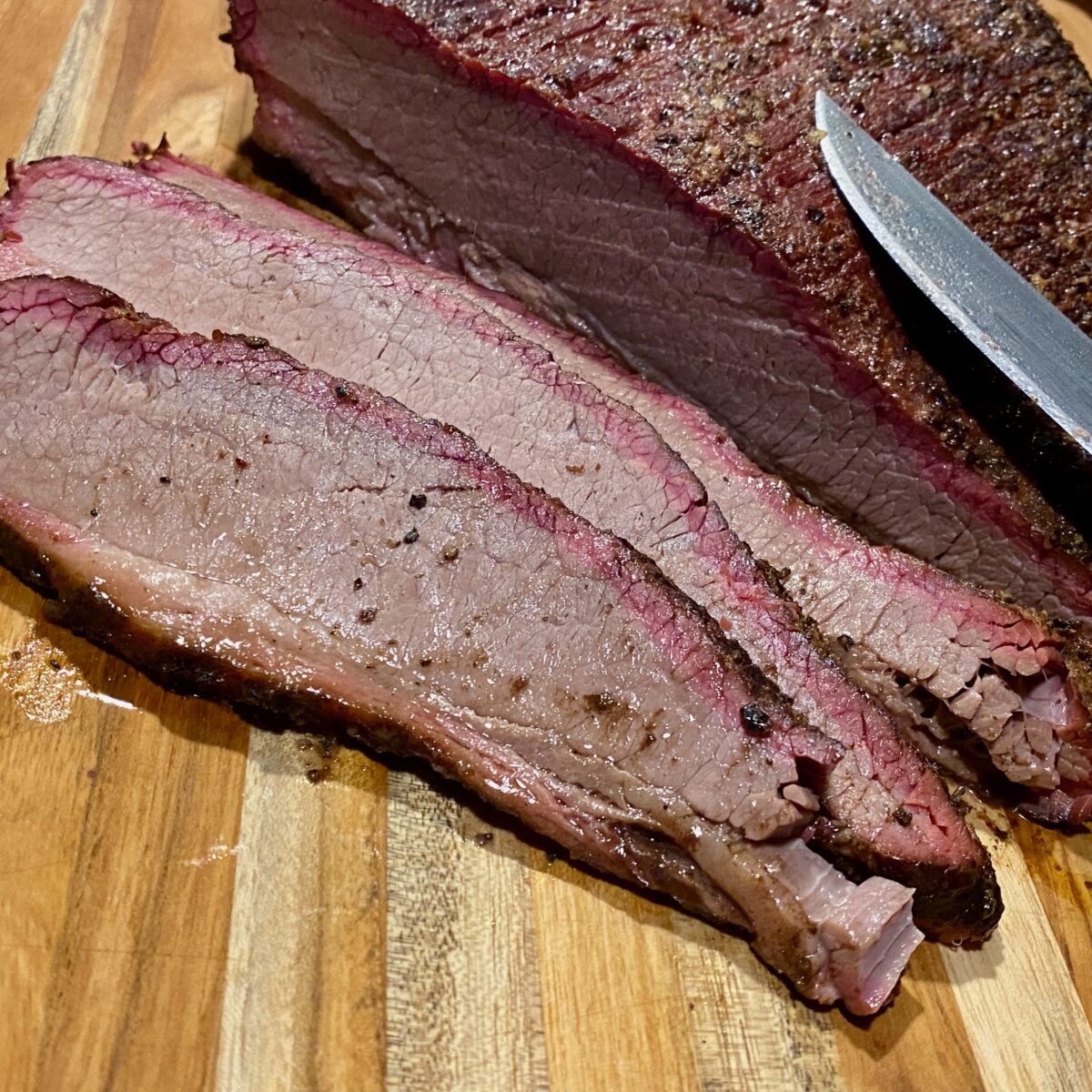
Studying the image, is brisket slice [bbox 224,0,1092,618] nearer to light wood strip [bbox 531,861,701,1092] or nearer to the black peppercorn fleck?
the black peppercorn fleck

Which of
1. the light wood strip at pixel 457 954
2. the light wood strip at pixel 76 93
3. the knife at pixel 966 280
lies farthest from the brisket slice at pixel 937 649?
the light wood strip at pixel 76 93

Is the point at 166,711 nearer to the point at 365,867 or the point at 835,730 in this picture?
the point at 365,867

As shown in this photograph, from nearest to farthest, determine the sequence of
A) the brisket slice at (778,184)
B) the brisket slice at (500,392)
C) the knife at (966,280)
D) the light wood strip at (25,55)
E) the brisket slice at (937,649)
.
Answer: the brisket slice at (500,392), the brisket slice at (937,649), the knife at (966,280), the brisket slice at (778,184), the light wood strip at (25,55)

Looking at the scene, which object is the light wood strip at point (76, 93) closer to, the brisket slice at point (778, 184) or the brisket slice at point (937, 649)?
the brisket slice at point (778, 184)

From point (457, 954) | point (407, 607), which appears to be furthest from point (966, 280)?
point (457, 954)

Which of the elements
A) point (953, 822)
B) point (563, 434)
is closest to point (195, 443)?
point (563, 434)

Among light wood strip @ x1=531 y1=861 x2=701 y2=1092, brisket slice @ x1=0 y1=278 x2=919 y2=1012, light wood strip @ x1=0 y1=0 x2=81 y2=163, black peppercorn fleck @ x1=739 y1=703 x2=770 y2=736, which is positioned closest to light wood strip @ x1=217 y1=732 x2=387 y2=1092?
brisket slice @ x1=0 y1=278 x2=919 y2=1012
